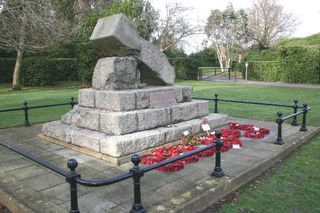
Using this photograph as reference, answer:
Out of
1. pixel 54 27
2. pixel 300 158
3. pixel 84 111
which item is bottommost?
pixel 300 158

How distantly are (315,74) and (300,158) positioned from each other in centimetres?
2167

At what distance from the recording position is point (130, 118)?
→ 5.82m

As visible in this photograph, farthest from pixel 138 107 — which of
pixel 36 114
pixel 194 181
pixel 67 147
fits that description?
pixel 36 114

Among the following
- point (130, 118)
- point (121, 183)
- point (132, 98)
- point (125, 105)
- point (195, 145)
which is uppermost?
point (132, 98)

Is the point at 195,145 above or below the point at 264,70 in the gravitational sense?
below

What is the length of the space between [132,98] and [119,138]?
3.11 ft

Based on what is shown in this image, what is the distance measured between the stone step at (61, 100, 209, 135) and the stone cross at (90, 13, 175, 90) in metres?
0.69

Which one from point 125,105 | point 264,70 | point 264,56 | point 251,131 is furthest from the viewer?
point 264,56

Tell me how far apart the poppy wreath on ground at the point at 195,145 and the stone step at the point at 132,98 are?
95cm

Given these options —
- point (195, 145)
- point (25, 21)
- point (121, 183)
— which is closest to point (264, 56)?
point (25, 21)

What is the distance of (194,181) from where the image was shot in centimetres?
466

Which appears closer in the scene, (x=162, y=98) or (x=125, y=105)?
(x=125, y=105)

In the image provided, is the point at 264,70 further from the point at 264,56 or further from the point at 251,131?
the point at 251,131

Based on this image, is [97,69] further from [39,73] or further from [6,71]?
[6,71]
